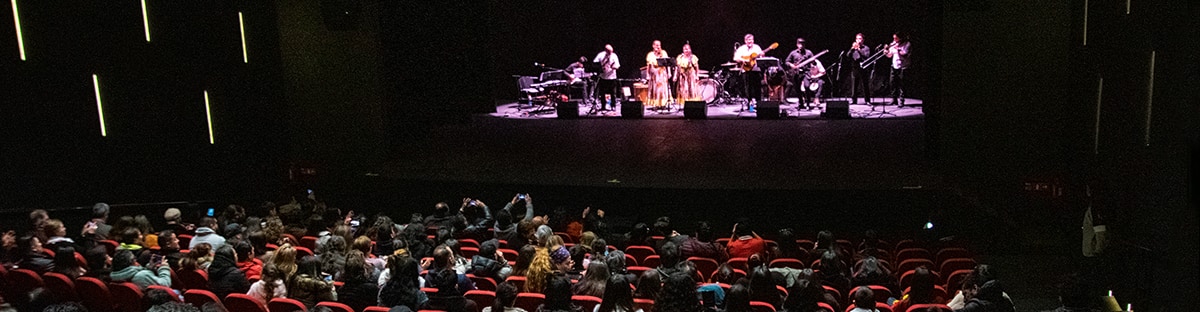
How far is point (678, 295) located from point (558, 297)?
0.67 metres

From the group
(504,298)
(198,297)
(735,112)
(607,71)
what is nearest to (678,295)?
(504,298)

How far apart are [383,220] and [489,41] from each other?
355 inches

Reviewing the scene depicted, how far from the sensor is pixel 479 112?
16.8 metres

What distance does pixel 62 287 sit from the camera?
6230 millimetres

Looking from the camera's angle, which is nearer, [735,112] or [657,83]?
[735,112]

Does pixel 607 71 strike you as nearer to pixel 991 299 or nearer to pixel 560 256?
pixel 560 256

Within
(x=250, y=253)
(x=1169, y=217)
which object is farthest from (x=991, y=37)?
(x=250, y=253)

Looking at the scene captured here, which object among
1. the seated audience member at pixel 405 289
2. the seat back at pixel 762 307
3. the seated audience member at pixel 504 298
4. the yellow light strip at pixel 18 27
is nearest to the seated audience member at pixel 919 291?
the seat back at pixel 762 307

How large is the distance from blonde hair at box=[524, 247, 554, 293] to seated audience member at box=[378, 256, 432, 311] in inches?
27.4

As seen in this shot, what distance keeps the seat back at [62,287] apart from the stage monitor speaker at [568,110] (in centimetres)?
972

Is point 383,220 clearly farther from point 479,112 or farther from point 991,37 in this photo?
point 479,112

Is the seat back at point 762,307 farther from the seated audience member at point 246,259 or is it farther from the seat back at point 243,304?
the seated audience member at point 246,259

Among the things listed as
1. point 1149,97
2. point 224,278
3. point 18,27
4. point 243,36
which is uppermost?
point 18,27

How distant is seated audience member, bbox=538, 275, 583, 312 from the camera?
5.14 m
